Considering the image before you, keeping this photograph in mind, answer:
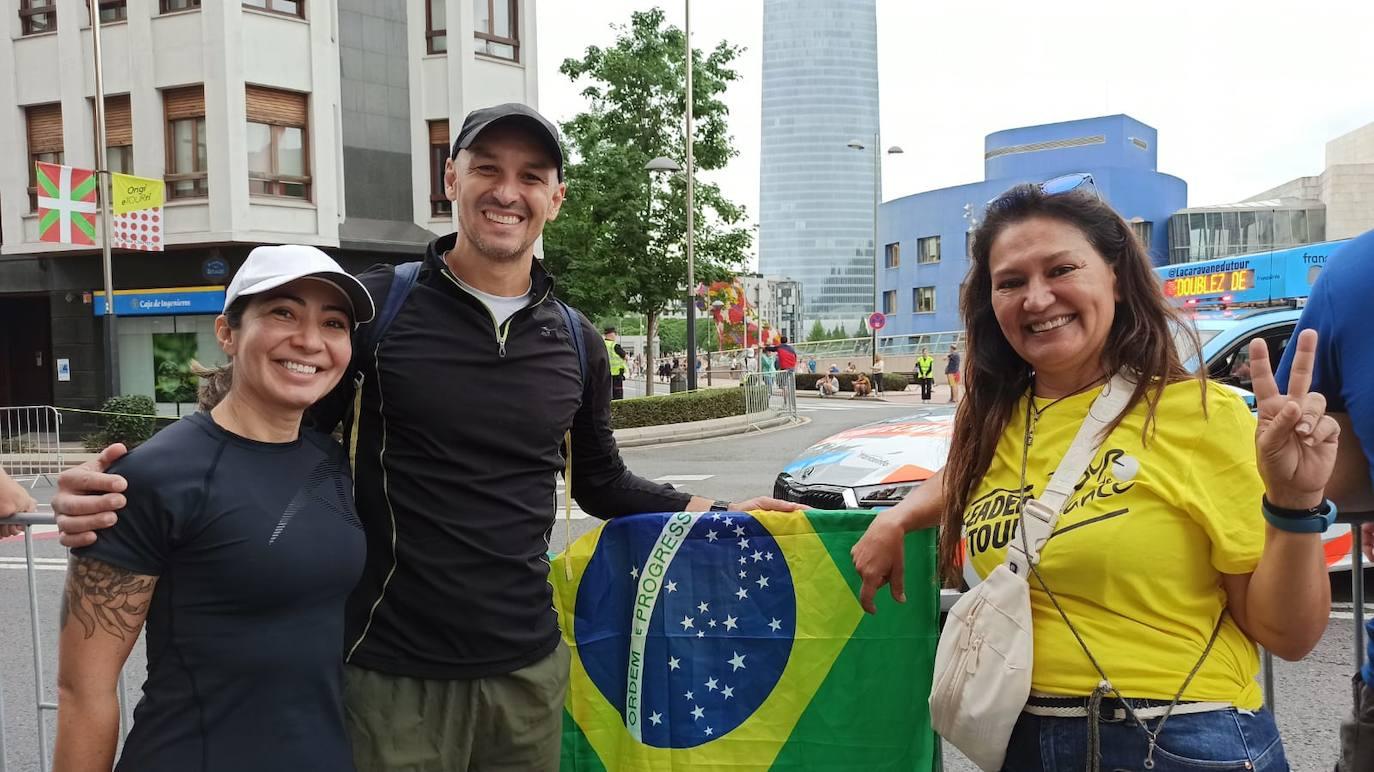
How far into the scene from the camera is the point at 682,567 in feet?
9.52

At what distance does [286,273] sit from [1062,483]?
164 centimetres

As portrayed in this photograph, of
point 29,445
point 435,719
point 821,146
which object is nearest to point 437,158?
point 29,445

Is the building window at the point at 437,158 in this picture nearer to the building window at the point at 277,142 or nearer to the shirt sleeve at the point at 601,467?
the building window at the point at 277,142

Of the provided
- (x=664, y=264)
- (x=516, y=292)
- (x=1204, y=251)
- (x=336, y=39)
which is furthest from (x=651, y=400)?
(x=1204, y=251)

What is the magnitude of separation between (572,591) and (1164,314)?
6.01ft

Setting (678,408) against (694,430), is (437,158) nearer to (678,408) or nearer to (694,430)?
(678,408)

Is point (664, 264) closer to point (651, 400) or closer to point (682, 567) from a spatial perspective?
point (651, 400)

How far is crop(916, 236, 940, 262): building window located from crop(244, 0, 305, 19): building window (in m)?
42.8

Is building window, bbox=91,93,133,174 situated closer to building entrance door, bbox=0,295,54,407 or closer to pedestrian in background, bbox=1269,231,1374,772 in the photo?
building entrance door, bbox=0,295,54,407

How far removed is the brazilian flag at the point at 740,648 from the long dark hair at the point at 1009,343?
0.53 metres

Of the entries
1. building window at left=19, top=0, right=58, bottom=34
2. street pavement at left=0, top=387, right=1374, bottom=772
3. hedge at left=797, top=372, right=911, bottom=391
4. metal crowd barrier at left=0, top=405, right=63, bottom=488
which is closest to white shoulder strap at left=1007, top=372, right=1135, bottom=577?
street pavement at left=0, top=387, right=1374, bottom=772

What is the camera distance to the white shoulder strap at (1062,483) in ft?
6.13

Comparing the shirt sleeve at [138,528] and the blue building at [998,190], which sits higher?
the blue building at [998,190]

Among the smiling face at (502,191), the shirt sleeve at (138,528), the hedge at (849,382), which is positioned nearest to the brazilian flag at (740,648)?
the smiling face at (502,191)
